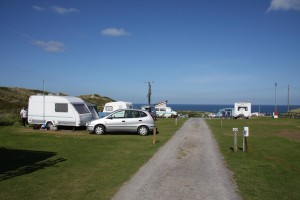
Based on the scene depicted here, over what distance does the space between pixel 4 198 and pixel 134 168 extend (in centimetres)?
426

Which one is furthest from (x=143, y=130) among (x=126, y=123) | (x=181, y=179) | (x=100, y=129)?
(x=181, y=179)

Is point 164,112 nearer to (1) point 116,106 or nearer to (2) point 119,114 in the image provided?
(1) point 116,106

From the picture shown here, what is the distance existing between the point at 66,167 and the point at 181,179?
3811 mm

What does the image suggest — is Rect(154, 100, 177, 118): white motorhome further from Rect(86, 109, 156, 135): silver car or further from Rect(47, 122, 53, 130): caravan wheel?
Rect(86, 109, 156, 135): silver car

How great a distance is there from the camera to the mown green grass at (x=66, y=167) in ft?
26.0

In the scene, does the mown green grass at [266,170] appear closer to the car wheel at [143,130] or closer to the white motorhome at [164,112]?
the car wheel at [143,130]

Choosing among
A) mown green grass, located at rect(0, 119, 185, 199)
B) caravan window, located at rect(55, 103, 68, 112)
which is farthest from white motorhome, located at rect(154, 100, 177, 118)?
mown green grass, located at rect(0, 119, 185, 199)

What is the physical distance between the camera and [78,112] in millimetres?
24797

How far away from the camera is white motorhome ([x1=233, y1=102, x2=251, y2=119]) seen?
52.8 metres

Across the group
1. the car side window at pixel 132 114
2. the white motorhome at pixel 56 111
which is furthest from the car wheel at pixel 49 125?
the car side window at pixel 132 114

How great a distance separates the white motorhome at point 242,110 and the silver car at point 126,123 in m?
33.9

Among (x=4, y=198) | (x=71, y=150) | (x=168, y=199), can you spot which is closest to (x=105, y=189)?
(x=168, y=199)

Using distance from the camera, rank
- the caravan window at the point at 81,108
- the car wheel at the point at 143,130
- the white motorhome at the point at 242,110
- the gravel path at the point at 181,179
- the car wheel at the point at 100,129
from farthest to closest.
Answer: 1. the white motorhome at the point at 242,110
2. the caravan window at the point at 81,108
3. the car wheel at the point at 100,129
4. the car wheel at the point at 143,130
5. the gravel path at the point at 181,179

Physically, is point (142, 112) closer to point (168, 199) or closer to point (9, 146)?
point (9, 146)
